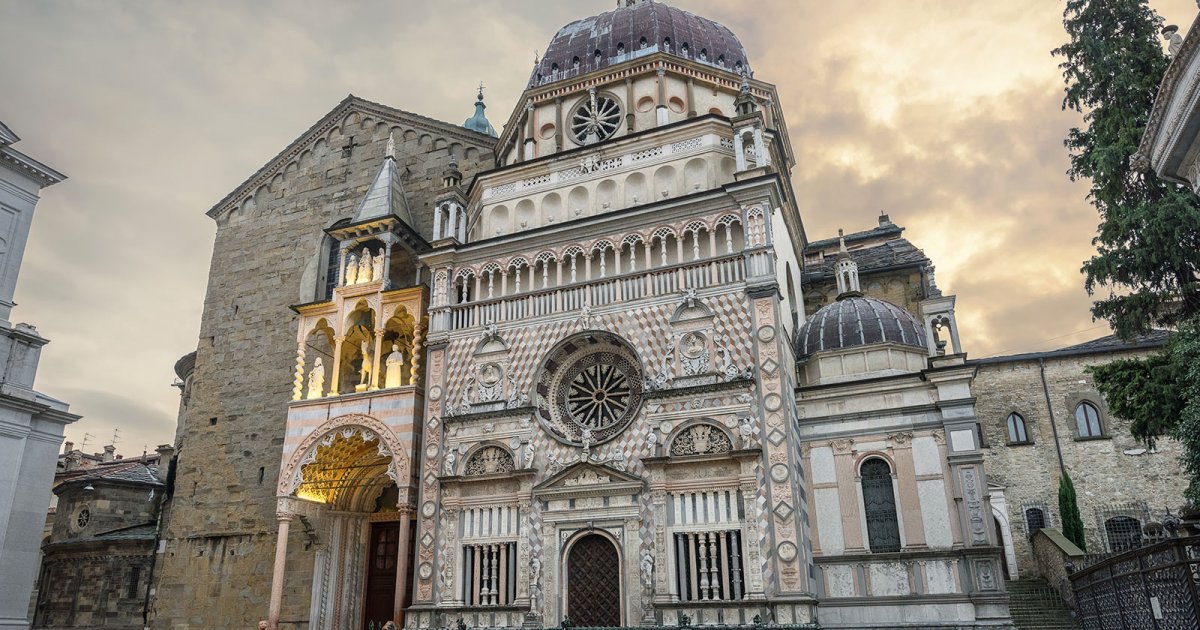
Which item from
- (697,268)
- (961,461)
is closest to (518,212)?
(697,268)

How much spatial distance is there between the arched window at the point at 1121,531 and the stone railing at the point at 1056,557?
2704 mm

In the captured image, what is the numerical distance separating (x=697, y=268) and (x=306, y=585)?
15.1 metres

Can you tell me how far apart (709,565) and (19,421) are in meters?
13.5

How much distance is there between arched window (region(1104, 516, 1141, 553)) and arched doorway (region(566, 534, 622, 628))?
18942mm

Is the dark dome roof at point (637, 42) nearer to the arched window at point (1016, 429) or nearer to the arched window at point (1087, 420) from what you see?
the arched window at point (1016, 429)

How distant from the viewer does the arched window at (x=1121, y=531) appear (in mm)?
26281

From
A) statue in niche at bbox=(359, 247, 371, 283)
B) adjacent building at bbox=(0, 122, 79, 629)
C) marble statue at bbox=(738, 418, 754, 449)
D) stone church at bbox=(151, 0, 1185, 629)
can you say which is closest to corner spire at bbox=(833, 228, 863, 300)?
stone church at bbox=(151, 0, 1185, 629)

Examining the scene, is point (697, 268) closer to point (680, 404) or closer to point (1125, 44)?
point (680, 404)

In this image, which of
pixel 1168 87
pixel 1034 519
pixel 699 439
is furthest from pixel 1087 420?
pixel 1168 87

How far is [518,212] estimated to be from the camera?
22.6 meters

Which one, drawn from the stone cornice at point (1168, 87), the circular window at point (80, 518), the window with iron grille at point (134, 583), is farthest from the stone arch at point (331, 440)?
the stone cornice at point (1168, 87)

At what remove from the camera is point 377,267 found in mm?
23672

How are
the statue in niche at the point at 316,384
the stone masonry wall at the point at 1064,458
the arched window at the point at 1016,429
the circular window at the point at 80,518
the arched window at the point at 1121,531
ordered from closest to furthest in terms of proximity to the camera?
1. the statue in niche at the point at 316,384
2. the arched window at the point at 1121,531
3. the stone masonry wall at the point at 1064,458
4. the arched window at the point at 1016,429
5. the circular window at the point at 80,518

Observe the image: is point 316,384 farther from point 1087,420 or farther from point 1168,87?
point 1087,420
